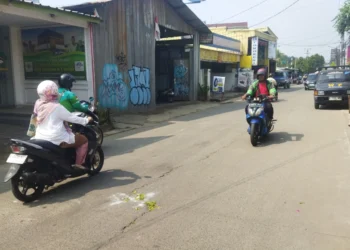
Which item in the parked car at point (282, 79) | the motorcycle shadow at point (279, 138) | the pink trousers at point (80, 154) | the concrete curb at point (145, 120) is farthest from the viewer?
the parked car at point (282, 79)

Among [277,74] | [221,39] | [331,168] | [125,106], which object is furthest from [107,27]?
[277,74]

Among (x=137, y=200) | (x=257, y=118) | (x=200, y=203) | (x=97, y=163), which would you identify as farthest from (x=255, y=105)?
(x=137, y=200)

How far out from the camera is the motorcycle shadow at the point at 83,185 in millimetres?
5034

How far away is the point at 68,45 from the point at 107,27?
1.86 m

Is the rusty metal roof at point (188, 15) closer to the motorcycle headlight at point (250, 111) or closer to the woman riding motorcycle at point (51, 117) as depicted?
the motorcycle headlight at point (250, 111)

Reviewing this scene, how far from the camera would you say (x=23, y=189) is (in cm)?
492

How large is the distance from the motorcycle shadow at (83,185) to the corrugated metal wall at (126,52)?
24.9 ft

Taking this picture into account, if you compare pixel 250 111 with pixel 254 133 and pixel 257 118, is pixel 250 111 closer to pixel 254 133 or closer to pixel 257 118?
pixel 257 118

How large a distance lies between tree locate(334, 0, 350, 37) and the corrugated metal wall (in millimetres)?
17104

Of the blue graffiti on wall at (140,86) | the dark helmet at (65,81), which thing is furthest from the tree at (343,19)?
the dark helmet at (65,81)

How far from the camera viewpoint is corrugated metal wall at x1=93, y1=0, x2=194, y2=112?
13.4 m

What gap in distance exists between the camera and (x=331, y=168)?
619 centimetres

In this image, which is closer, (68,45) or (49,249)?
(49,249)

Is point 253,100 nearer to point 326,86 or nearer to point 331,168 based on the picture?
point 331,168
